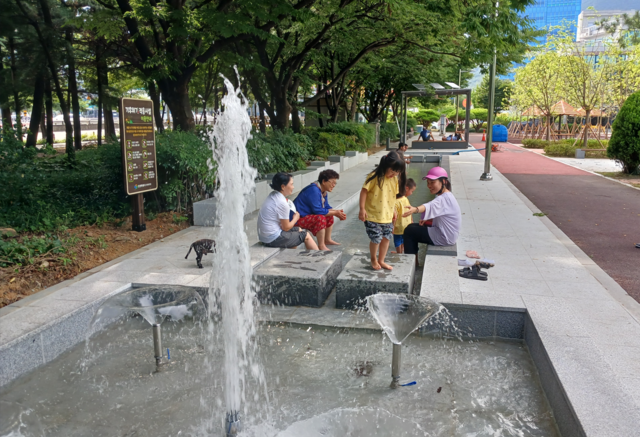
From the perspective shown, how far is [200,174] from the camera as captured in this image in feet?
29.8

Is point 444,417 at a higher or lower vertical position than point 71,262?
lower

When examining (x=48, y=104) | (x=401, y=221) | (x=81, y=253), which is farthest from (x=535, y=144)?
(x=81, y=253)

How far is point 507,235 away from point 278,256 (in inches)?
156

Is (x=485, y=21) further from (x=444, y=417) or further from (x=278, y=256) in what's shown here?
(x=444, y=417)

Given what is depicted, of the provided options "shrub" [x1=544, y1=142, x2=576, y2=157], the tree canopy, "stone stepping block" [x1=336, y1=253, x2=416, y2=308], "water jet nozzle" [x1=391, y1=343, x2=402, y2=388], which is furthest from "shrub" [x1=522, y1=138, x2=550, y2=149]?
"water jet nozzle" [x1=391, y1=343, x2=402, y2=388]

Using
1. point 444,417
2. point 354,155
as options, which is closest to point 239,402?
point 444,417

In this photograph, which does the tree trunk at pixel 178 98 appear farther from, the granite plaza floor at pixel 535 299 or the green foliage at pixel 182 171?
the granite plaza floor at pixel 535 299

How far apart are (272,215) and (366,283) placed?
1.76 metres

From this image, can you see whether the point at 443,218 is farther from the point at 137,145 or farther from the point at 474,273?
the point at 137,145

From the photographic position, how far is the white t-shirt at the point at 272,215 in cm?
616

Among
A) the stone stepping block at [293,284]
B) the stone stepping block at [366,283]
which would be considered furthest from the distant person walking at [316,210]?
the stone stepping block at [366,283]

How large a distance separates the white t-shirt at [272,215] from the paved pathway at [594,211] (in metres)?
4.06

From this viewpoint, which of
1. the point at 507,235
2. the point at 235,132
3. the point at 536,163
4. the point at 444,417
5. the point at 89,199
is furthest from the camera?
the point at 536,163

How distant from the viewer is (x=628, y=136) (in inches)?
635
